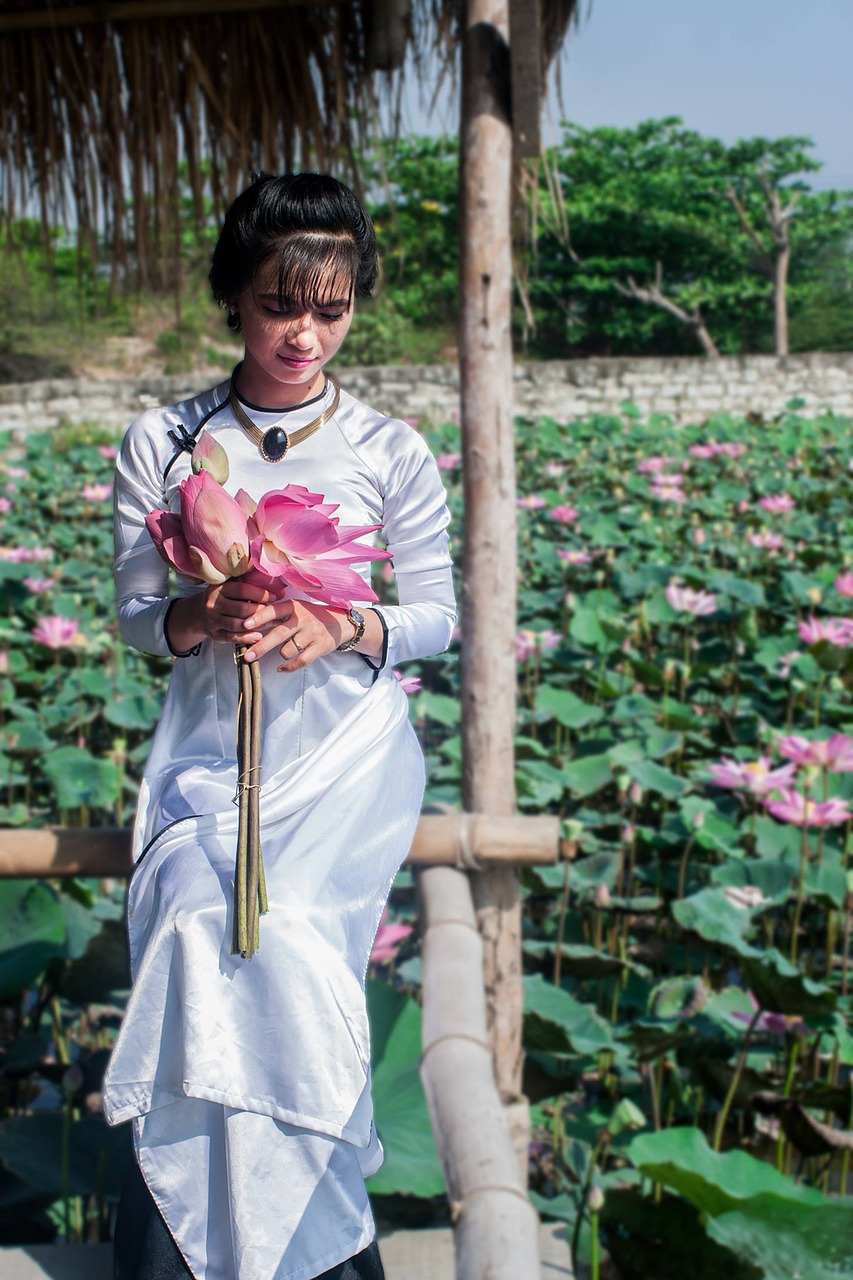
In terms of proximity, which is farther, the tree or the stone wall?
the tree

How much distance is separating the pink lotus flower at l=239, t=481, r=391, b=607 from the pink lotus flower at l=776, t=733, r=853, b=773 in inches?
56.0

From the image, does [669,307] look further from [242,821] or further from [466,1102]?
[242,821]

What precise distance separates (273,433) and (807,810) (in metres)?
1.44

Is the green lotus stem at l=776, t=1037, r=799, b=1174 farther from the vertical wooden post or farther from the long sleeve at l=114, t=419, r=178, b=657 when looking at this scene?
the long sleeve at l=114, t=419, r=178, b=657

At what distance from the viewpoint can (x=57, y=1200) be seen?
1.74 m

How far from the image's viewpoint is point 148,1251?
3.35 ft

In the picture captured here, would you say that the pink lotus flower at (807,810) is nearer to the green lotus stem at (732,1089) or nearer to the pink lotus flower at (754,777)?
the pink lotus flower at (754,777)

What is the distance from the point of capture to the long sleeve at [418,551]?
1.16m

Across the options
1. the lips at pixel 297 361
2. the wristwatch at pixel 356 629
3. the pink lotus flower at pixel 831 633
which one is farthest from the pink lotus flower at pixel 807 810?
the lips at pixel 297 361

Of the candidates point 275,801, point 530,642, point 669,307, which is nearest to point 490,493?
point 275,801

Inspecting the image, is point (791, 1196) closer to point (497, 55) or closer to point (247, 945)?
point (247, 945)

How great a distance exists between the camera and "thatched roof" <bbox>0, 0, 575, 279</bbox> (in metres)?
1.92

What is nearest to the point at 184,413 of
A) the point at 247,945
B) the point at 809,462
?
the point at 247,945

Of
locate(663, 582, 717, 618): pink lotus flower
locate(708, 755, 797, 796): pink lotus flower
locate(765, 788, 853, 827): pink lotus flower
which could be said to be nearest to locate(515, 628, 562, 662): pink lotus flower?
locate(663, 582, 717, 618): pink lotus flower
